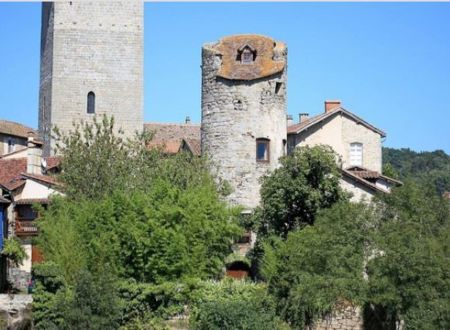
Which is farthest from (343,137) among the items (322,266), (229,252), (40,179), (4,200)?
(322,266)

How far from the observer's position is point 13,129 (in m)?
79.6

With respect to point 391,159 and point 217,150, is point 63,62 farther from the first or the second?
point 391,159

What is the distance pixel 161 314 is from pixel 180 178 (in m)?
8.66

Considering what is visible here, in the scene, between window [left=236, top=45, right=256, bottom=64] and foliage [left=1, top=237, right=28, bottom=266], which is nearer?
foliage [left=1, top=237, right=28, bottom=266]

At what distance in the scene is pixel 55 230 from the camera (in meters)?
36.9

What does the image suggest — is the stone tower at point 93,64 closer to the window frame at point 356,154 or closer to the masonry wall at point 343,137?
the masonry wall at point 343,137

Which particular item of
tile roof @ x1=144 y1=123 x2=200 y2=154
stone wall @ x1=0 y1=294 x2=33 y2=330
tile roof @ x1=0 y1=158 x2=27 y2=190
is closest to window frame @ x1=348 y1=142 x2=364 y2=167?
tile roof @ x1=144 y1=123 x2=200 y2=154

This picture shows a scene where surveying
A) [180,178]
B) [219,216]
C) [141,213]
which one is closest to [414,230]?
[219,216]

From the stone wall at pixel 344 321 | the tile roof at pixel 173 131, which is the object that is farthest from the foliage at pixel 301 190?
the tile roof at pixel 173 131

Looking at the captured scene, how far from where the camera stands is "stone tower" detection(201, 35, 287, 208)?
142 ft

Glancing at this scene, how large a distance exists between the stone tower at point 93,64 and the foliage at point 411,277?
31082 mm

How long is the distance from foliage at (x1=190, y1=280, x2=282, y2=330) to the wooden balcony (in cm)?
1240

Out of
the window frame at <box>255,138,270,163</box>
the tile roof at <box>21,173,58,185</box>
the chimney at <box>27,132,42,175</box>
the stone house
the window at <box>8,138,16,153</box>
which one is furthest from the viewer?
the window at <box>8,138,16,153</box>

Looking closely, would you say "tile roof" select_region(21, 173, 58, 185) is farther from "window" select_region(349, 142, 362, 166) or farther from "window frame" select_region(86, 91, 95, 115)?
"window" select_region(349, 142, 362, 166)
